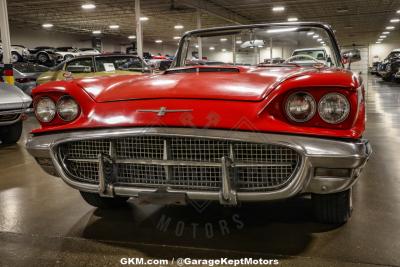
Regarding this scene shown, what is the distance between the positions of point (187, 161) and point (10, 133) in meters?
4.51

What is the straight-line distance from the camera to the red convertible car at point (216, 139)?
1877 mm

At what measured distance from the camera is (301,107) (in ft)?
6.38

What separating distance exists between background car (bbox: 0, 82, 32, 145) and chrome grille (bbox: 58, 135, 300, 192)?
3.28m

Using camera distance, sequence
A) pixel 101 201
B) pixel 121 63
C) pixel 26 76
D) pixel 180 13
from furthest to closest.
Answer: pixel 180 13 < pixel 26 76 < pixel 121 63 < pixel 101 201

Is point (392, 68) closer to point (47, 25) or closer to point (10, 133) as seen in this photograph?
point (10, 133)

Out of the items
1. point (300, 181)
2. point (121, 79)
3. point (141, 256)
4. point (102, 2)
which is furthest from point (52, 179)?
point (102, 2)

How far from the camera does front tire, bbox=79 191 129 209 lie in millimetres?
2756

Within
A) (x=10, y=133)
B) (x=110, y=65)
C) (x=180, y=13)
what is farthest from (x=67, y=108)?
(x=180, y=13)

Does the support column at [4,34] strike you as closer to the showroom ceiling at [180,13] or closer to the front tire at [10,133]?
the front tire at [10,133]

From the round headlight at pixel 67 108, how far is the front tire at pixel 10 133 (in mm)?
3637

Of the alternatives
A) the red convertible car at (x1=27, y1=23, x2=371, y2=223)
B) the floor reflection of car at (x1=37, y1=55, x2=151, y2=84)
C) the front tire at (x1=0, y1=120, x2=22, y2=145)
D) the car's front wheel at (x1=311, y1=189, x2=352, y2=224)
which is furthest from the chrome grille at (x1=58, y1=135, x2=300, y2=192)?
the floor reflection of car at (x1=37, y1=55, x2=151, y2=84)

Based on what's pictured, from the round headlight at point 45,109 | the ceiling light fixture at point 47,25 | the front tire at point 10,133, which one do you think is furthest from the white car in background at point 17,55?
the round headlight at point 45,109

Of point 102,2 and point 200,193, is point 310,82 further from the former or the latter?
point 102,2

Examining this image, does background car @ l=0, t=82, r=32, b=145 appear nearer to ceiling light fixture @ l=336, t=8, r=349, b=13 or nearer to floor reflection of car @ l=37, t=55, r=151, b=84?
floor reflection of car @ l=37, t=55, r=151, b=84
